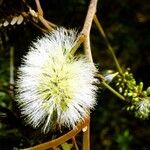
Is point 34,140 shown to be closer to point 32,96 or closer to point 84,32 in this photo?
point 32,96

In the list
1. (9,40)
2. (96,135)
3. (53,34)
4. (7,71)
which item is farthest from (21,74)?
(96,135)

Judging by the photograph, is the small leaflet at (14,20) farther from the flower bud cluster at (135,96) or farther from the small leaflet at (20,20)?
the flower bud cluster at (135,96)

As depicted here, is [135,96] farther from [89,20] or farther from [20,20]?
[20,20]

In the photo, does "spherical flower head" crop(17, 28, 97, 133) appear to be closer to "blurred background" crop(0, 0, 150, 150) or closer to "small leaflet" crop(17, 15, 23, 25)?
"small leaflet" crop(17, 15, 23, 25)

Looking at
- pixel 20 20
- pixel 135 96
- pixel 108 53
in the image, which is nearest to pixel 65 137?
pixel 135 96

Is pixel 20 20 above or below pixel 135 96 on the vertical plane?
above

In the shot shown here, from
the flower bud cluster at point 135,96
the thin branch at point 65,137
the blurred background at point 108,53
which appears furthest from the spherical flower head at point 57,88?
the blurred background at point 108,53
